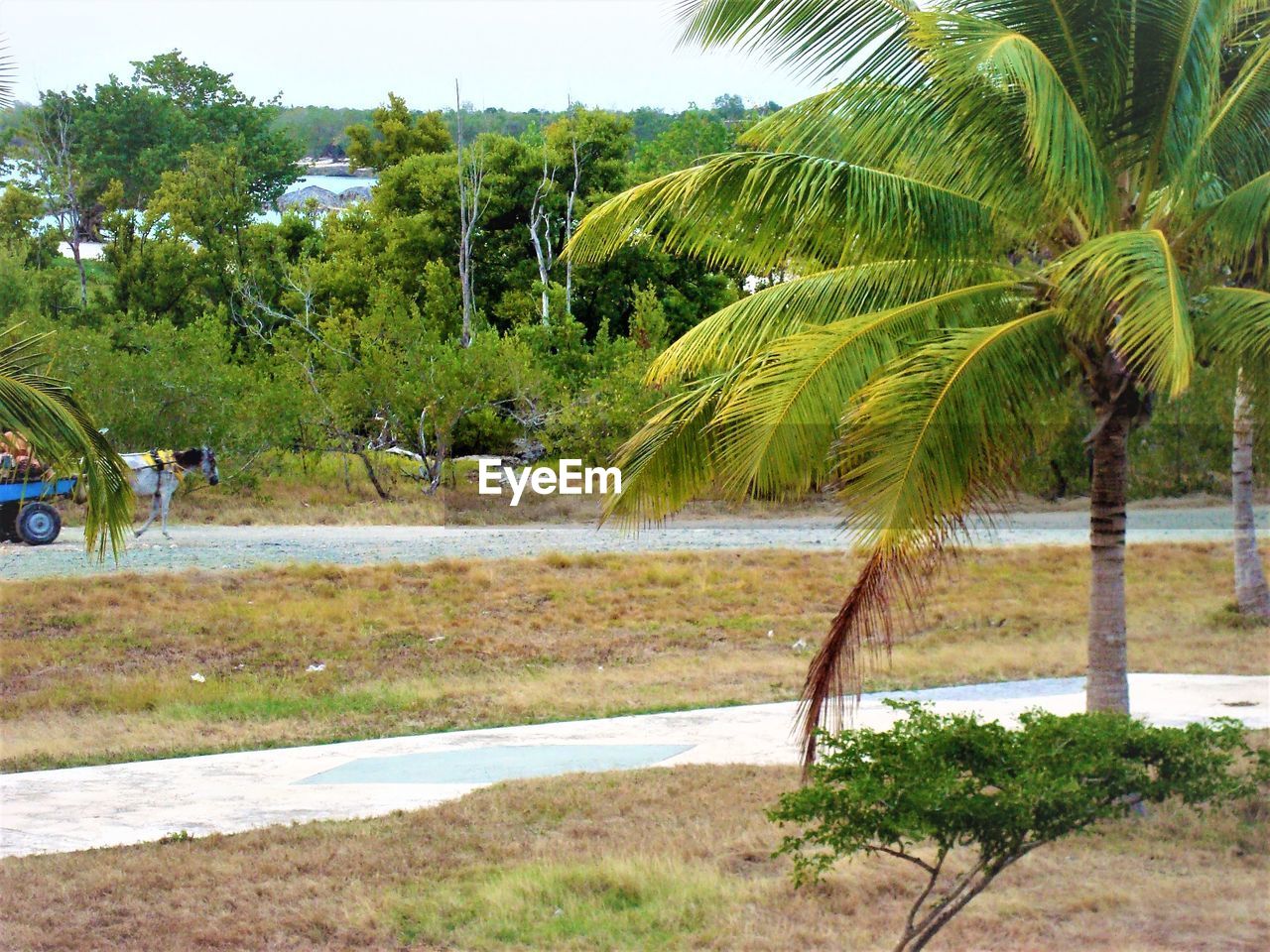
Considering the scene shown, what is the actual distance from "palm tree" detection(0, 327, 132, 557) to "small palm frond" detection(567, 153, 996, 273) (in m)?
3.22

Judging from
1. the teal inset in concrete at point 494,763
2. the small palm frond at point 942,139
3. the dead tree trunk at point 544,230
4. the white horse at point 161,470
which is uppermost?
the dead tree trunk at point 544,230

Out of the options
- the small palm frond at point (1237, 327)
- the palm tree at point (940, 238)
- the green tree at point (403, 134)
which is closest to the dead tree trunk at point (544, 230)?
the green tree at point (403, 134)

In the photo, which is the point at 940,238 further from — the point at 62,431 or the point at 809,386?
the point at 62,431

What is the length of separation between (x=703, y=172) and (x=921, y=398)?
1560 millimetres

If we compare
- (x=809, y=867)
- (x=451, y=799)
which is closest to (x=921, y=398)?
(x=809, y=867)

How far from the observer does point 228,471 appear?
923 inches

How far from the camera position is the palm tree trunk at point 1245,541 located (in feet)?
51.8

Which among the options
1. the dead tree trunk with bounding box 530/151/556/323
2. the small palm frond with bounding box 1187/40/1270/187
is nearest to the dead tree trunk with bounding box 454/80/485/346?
the dead tree trunk with bounding box 530/151/556/323

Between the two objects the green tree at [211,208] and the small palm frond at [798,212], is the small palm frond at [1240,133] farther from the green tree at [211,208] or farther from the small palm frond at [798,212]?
the green tree at [211,208]

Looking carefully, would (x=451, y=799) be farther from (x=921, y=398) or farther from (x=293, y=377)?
(x=293, y=377)

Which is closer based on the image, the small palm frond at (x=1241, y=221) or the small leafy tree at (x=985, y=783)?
the small leafy tree at (x=985, y=783)

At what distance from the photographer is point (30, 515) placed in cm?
1881

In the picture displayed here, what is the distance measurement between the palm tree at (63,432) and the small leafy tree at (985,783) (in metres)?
4.76

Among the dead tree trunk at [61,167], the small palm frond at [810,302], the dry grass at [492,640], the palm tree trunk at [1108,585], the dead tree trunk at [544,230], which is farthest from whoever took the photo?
the dead tree trunk at [61,167]
